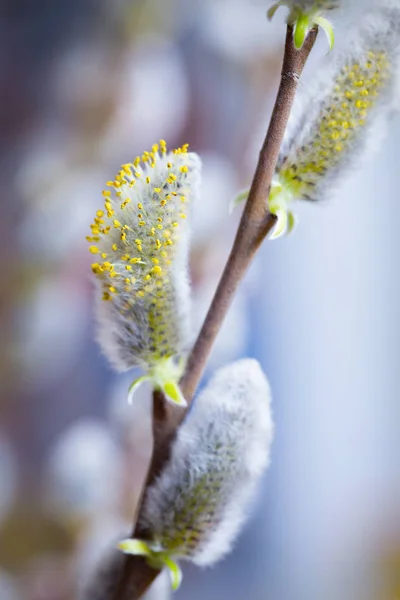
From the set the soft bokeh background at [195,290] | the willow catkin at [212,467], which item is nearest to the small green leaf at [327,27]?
the willow catkin at [212,467]

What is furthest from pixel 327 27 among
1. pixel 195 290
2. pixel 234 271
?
pixel 195 290

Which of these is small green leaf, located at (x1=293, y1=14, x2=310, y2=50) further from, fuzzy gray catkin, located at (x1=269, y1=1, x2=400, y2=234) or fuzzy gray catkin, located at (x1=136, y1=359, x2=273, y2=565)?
fuzzy gray catkin, located at (x1=136, y1=359, x2=273, y2=565)

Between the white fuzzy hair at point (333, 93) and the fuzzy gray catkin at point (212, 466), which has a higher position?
the white fuzzy hair at point (333, 93)

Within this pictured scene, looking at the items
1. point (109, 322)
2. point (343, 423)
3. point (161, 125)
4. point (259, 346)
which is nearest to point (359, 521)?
point (343, 423)

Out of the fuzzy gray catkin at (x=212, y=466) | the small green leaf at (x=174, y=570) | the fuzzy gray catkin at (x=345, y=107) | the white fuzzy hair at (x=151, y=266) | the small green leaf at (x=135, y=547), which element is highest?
the fuzzy gray catkin at (x=345, y=107)

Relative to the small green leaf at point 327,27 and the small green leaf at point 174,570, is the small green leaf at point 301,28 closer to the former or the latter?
the small green leaf at point 327,27

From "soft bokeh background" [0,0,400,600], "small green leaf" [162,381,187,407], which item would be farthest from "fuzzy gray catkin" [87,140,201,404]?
"soft bokeh background" [0,0,400,600]
